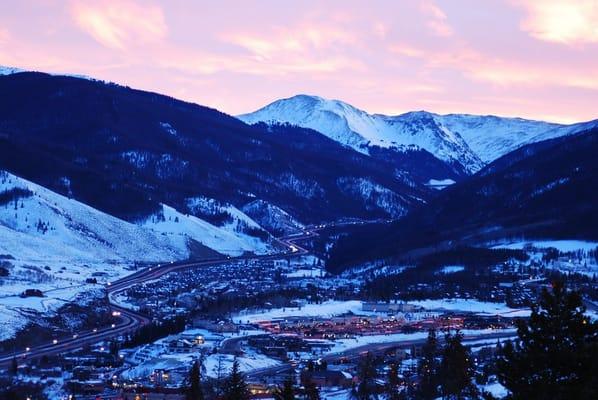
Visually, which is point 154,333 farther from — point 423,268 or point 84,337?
point 423,268

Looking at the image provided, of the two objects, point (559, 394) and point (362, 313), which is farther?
point (362, 313)

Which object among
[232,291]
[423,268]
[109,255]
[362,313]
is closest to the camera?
[362,313]

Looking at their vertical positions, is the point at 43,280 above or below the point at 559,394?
above

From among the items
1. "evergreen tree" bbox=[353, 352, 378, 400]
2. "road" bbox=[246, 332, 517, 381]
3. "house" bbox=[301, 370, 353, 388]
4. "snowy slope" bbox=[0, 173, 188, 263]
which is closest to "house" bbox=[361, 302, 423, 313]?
"road" bbox=[246, 332, 517, 381]

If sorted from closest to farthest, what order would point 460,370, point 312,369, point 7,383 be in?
point 460,370, point 7,383, point 312,369

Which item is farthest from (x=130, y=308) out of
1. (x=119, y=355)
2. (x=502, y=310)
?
(x=502, y=310)

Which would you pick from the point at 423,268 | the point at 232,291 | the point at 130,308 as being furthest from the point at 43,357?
the point at 423,268
